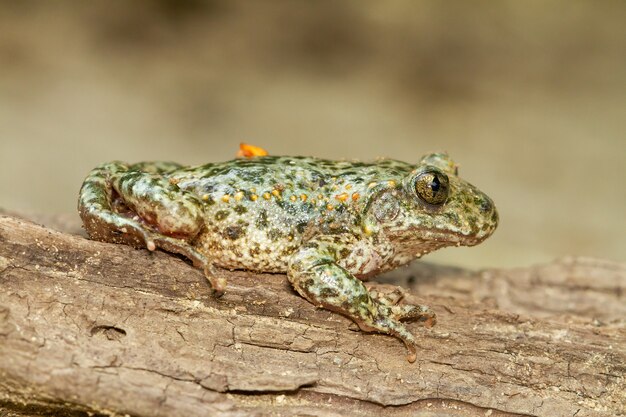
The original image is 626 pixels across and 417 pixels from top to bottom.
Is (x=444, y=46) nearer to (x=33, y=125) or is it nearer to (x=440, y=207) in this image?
(x=33, y=125)

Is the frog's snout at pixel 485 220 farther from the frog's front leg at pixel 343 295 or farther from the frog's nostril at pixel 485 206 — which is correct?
the frog's front leg at pixel 343 295

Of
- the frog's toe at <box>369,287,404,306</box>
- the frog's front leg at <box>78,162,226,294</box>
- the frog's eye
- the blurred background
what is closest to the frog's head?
the frog's eye

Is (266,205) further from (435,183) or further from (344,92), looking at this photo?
(344,92)

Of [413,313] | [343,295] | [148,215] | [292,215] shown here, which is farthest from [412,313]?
[148,215]

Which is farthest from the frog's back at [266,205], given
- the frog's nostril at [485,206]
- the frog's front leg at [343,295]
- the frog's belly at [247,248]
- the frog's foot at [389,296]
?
the frog's nostril at [485,206]

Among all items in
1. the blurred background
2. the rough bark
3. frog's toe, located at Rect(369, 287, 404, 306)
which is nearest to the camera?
the rough bark

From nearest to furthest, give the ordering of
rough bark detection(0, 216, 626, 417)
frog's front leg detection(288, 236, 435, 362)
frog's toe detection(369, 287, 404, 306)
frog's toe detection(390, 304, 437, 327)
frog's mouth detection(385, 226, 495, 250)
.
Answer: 1. rough bark detection(0, 216, 626, 417)
2. frog's front leg detection(288, 236, 435, 362)
3. frog's toe detection(390, 304, 437, 327)
4. frog's toe detection(369, 287, 404, 306)
5. frog's mouth detection(385, 226, 495, 250)

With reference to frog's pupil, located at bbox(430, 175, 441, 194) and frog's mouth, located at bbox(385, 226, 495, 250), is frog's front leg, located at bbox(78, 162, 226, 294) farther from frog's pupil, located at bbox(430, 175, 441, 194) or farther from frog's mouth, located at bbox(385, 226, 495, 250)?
frog's pupil, located at bbox(430, 175, 441, 194)
